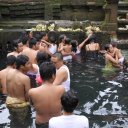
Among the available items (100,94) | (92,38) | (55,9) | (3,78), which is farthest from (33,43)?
(55,9)

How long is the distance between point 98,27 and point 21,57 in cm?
986

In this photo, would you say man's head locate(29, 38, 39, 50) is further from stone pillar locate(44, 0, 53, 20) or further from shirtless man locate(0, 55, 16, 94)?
stone pillar locate(44, 0, 53, 20)

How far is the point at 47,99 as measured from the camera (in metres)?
6.65

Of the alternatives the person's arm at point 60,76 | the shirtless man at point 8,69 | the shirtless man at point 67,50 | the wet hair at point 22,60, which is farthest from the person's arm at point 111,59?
the wet hair at point 22,60

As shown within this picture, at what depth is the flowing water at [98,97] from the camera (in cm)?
858

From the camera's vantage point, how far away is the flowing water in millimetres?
8578

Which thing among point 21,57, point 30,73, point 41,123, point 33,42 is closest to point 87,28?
point 33,42

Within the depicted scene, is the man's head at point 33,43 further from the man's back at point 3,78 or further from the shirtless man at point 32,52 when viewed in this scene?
the man's back at point 3,78

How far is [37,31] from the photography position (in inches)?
647

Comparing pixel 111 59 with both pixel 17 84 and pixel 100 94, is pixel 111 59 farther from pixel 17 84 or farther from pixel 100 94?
pixel 17 84

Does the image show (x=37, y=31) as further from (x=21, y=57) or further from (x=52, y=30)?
(x=21, y=57)

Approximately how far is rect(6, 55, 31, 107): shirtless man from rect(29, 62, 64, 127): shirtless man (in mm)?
1142

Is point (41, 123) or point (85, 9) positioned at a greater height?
point (85, 9)

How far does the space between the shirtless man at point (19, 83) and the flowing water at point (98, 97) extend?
0.50 m
